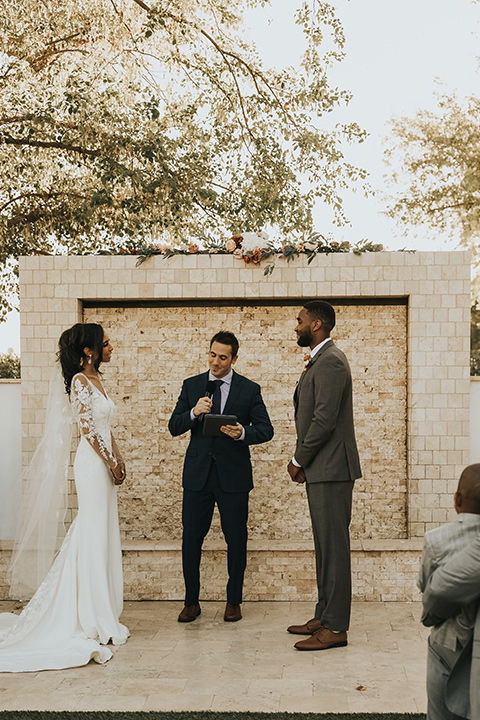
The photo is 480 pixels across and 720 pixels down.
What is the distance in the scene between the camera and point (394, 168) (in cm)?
1864

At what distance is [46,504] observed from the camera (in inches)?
214

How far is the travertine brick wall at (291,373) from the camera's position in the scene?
6270mm

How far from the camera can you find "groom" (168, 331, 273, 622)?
5.62 metres

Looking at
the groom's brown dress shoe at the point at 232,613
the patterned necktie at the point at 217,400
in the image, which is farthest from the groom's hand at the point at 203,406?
the groom's brown dress shoe at the point at 232,613

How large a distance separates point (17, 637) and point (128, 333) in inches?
104

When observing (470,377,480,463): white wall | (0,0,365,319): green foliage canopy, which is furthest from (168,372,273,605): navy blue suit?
(0,0,365,319): green foliage canopy

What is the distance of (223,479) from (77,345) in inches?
52.4

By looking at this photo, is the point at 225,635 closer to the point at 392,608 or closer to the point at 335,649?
the point at 335,649

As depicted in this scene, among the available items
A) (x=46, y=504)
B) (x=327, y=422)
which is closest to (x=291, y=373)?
(x=327, y=422)

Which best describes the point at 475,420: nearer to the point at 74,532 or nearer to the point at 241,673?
the point at 241,673

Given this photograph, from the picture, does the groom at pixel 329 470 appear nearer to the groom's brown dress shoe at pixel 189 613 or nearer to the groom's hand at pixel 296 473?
the groom's hand at pixel 296 473

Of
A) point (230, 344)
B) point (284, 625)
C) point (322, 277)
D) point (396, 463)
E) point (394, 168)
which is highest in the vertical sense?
point (394, 168)

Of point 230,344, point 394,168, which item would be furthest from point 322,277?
point 394,168

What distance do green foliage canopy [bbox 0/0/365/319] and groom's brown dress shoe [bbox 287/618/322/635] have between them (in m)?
7.31
